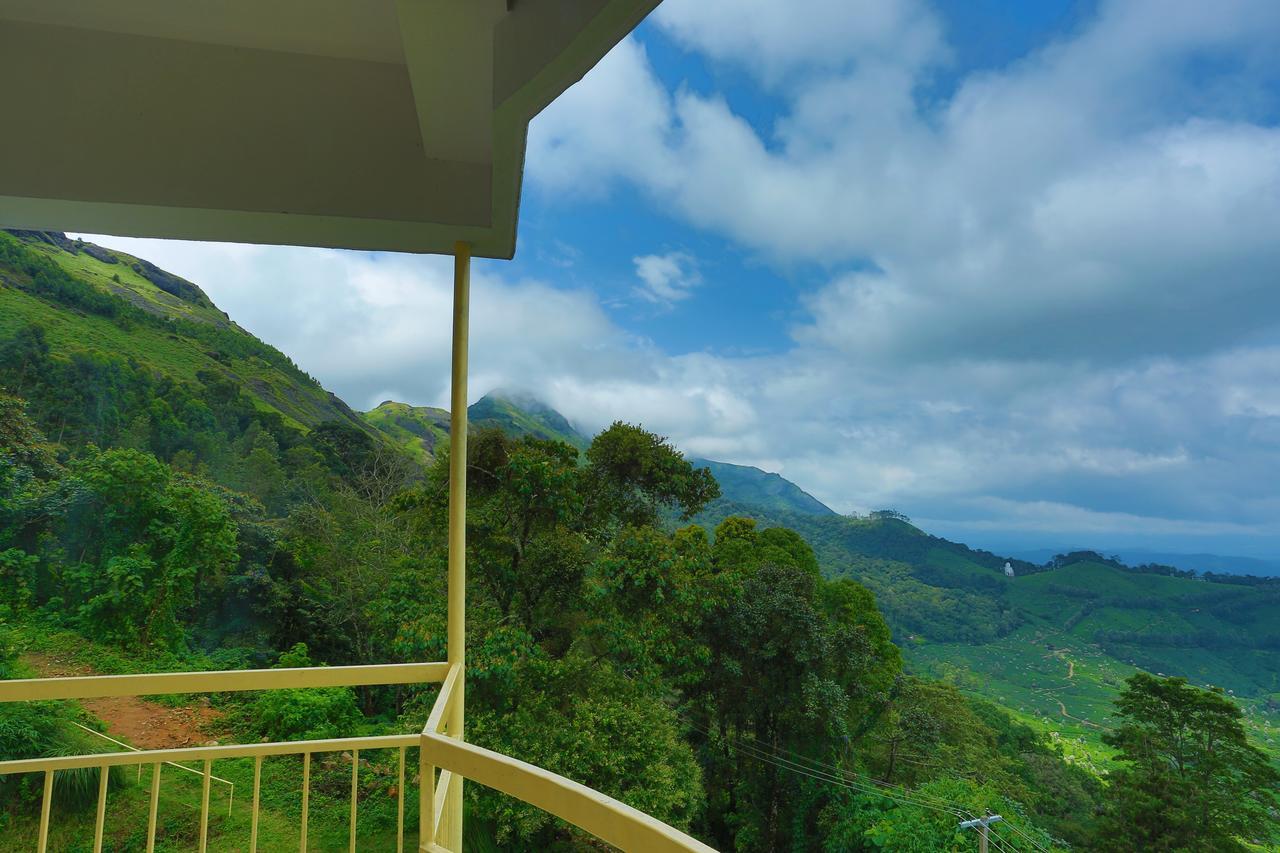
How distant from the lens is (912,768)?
217 inches

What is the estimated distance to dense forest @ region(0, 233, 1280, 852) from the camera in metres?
3.89

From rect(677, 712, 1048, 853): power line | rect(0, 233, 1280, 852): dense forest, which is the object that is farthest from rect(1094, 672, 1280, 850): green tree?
rect(677, 712, 1048, 853): power line

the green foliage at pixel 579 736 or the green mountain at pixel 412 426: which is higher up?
the green mountain at pixel 412 426

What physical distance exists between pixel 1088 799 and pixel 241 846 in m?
6.24

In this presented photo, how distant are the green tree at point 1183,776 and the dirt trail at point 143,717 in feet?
22.3

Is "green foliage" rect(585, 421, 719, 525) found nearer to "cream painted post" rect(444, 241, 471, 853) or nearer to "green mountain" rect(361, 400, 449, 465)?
"green mountain" rect(361, 400, 449, 465)

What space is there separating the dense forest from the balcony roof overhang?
329cm

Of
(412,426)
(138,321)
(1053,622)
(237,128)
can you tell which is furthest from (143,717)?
(1053,622)

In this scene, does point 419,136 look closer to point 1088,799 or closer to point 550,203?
point 1088,799

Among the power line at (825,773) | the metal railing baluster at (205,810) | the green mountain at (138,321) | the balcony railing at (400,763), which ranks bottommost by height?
the power line at (825,773)

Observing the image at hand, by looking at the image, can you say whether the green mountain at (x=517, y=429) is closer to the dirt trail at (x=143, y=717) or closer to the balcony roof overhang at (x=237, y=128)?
the dirt trail at (x=143, y=717)

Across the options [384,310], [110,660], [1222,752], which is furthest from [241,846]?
[1222,752]

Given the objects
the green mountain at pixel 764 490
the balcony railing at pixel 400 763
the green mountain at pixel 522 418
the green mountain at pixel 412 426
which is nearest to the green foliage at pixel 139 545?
the green mountain at pixel 412 426

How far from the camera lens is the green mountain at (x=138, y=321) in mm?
4238
